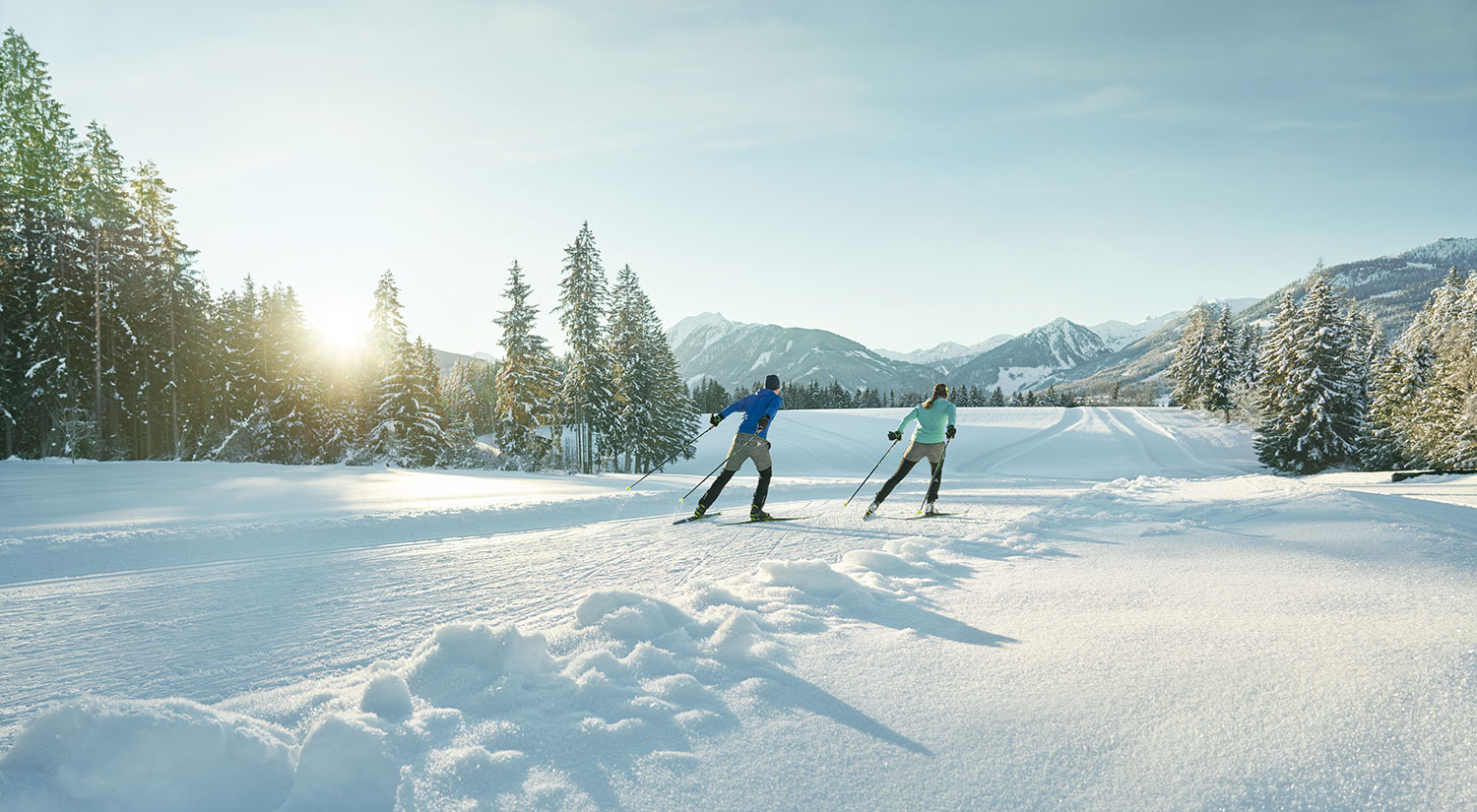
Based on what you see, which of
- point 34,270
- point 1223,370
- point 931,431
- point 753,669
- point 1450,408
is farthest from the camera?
point 1223,370

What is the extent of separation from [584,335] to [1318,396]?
42327 mm

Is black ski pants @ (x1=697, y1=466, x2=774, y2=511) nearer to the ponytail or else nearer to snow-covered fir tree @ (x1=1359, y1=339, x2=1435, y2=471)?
the ponytail

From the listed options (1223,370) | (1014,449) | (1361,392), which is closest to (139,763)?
(1014,449)

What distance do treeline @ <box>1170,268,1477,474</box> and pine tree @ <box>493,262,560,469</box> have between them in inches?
1716

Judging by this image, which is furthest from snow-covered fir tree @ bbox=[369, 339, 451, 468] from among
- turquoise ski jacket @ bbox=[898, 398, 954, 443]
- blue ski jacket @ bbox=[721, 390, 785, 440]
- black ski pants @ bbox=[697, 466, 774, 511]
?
turquoise ski jacket @ bbox=[898, 398, 954, 443]

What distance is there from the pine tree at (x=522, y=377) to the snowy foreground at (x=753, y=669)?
2959cm

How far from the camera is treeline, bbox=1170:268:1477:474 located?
2758 cm

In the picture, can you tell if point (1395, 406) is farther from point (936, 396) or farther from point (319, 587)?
point (319, 587)

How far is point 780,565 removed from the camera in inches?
194

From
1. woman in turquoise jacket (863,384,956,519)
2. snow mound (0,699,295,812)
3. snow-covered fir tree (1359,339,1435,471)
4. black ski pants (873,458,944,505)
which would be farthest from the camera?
snow-covered fir tree (1359,339,1435,471)

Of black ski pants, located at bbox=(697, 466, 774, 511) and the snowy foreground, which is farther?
black ski pants, located at bbox=(697, 466, 774, 511)

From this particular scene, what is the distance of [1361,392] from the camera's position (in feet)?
116

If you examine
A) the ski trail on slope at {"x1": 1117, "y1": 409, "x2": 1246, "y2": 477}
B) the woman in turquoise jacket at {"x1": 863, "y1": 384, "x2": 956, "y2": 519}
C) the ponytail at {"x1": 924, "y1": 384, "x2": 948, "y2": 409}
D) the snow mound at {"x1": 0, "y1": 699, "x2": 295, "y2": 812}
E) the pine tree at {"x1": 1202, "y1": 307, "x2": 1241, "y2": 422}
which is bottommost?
the ski trail on slope at {"x1": 1117, "y1": 409, "x2": 1246, "y2": 477}

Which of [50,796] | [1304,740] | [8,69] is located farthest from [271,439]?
[1304,740]
